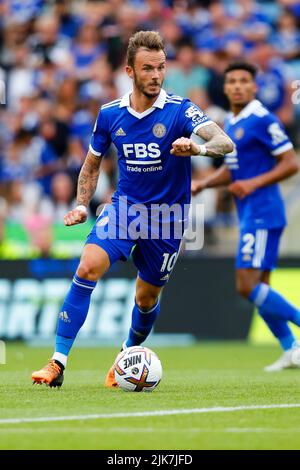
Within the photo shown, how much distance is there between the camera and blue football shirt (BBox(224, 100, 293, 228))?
439 inches

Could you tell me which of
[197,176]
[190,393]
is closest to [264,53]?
[197,176]

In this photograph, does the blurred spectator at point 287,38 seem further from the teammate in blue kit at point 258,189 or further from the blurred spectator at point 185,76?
Answer: the teammate in blue kit at point 258,189

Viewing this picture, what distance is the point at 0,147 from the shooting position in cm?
1806

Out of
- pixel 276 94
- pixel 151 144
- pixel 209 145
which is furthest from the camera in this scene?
pixel 276 94

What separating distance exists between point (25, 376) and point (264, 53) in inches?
359

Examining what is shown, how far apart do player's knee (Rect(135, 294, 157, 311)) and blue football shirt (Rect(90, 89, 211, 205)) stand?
878 mm

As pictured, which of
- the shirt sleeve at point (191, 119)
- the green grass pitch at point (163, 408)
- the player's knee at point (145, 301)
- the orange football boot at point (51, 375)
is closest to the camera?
the green grass pitch at point (163, 408)

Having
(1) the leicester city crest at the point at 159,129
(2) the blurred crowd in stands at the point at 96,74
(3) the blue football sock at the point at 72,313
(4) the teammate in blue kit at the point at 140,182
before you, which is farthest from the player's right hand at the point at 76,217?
(2) the blurred crowd in stands at the point at 96,74

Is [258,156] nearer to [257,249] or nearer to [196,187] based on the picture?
[196,187]

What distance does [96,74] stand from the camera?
17828 millimetres

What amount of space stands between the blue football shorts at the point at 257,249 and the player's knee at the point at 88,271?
3419 millimetres

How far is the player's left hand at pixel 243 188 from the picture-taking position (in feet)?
35.7

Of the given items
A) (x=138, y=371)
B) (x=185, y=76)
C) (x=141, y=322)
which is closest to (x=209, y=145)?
(x=138, y=371)

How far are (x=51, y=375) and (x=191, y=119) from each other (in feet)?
7.14
